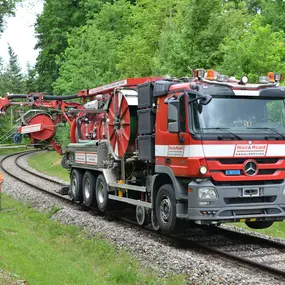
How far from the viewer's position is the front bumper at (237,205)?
31.1 ft

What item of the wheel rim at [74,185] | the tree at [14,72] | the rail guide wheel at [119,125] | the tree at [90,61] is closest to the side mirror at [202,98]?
the rail guide wheel at [119,125]

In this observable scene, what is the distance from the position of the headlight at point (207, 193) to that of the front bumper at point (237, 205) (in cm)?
5

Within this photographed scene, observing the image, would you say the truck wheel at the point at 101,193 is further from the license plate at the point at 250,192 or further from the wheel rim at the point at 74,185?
the license plate at the point at 250,192

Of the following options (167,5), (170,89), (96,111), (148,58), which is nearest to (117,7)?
(167,5)

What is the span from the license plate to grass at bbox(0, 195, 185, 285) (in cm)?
236

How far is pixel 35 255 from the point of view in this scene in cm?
901

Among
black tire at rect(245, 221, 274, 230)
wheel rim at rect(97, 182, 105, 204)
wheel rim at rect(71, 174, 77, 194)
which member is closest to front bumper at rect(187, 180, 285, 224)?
black tire at rect(245, 221, 274, 230)

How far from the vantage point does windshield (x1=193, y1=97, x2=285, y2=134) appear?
971 cm

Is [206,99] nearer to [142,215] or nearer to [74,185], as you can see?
[142,215]

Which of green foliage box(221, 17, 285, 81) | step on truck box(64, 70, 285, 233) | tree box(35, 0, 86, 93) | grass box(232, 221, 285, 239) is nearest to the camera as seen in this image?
step on truck box(64, 70, 285, 233)

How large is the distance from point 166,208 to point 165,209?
2.0 inches

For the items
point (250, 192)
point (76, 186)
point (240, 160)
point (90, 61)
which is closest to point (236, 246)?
point (250, 192)

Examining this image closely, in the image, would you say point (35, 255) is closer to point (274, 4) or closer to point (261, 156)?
point (261, 156)

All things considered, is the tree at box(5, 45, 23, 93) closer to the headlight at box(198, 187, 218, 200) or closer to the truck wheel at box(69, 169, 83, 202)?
the truck wheel at box(69, 169, 83, 202)
